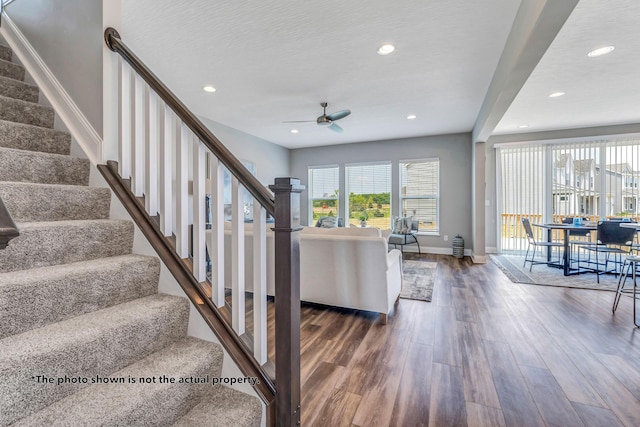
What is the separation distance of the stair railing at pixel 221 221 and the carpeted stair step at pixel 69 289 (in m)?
0.18

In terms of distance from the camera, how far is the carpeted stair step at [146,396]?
91 cm

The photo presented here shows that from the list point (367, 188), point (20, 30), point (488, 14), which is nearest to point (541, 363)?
point (488, 14)

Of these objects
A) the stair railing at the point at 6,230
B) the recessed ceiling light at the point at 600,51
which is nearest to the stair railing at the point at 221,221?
the stair railing at the point at 6,230

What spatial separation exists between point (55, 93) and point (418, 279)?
451cm

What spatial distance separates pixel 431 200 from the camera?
686cm

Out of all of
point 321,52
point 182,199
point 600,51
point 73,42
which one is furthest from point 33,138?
point 600,51

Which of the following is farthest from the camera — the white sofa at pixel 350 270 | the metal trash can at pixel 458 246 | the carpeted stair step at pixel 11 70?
the metal trash can at pixel 458 246

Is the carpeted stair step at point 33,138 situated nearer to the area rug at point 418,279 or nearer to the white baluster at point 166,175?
the white baluster at point 166,175

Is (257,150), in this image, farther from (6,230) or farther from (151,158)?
(6,230)

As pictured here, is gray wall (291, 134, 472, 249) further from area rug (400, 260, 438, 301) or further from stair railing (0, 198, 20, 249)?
stair railing (0, 198, 20, 249)

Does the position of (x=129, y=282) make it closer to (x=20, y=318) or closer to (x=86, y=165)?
(x=20, y=318)

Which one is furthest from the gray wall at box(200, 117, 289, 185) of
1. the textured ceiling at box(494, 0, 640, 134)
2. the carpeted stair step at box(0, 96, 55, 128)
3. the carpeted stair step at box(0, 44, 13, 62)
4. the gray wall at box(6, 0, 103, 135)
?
the textured ceiling at box(494, 0, 640, 134)

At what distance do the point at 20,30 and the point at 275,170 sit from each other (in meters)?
5.26

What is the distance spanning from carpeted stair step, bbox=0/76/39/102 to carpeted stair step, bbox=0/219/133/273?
131 cm
